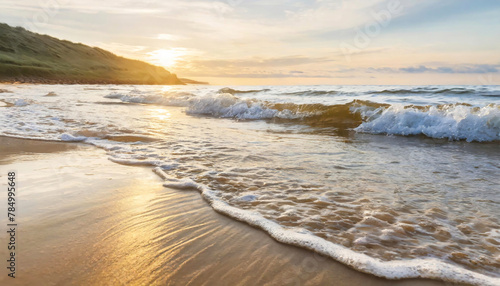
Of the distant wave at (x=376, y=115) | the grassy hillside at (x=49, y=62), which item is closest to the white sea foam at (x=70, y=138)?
the distant wave at (x=376, y=115)

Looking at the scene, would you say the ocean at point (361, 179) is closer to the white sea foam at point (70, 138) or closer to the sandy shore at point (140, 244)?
the white sea foam at point (70, 138)

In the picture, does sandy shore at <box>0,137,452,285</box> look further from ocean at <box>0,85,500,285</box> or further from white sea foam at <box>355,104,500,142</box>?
white sea foam at <box>355,104,500,142</box>

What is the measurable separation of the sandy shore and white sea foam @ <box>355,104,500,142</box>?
7258 millimetres

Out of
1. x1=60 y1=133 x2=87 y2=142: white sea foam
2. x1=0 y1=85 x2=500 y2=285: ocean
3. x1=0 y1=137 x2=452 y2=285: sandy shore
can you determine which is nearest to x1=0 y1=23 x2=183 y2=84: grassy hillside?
x1=60 y1=133 x2=87 y2=142: white sea foam

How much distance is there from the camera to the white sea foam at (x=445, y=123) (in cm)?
779

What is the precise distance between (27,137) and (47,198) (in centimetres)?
453

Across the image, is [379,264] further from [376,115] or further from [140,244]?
[376,115]

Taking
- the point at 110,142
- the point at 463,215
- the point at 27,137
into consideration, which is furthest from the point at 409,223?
the point at 27,137

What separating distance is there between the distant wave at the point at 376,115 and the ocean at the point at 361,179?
41 mm

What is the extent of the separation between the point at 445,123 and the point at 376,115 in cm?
232

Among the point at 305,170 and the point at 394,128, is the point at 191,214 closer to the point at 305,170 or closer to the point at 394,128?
the point at 305,170

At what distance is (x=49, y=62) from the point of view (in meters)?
89.3

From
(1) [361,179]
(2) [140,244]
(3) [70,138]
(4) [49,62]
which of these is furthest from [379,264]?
(4) [49,62]

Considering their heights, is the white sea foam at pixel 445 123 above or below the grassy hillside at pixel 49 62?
below
